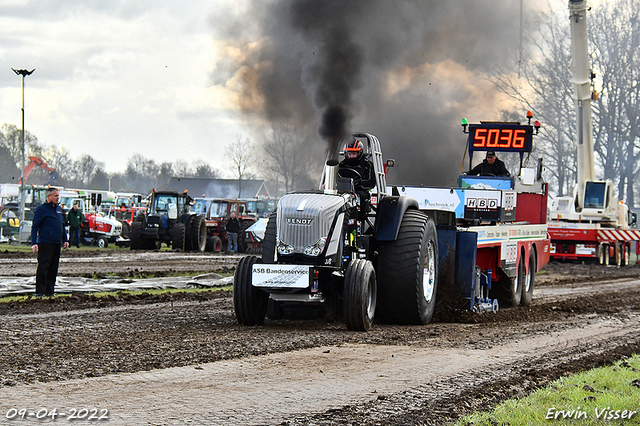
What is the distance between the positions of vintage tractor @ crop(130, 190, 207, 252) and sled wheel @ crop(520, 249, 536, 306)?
16.5 m

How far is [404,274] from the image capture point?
9.84 meters

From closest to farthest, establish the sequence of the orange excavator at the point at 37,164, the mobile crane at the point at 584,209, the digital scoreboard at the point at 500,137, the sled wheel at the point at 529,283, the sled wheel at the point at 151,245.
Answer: the sled wheel at the point at 529,283 → the digital scoreboard at the point at 500,137 → the mobile crane at the point at 584,209 → the sled wheel at the point at 151,245 → the orange excavator at the point at 37,164

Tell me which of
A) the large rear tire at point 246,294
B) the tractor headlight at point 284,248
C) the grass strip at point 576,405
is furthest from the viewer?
the large rear tire at point 246,294

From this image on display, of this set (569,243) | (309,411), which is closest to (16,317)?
(309,411)

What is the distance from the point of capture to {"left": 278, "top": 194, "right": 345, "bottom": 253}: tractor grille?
8.91 m

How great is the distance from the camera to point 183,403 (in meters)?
5.55

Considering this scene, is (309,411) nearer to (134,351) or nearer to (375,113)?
(134,351)

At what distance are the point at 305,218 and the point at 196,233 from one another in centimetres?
2077

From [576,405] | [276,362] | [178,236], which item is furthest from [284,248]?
[178,236]

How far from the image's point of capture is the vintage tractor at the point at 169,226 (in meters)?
29.2

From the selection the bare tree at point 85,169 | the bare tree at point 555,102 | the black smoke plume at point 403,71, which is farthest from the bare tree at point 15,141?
the black smoke plume at point 403,71

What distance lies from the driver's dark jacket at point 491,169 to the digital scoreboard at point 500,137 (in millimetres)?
770

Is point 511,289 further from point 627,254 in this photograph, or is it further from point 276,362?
point 627,254

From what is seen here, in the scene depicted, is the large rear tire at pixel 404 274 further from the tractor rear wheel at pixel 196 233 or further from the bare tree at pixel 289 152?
the tractor rear wheel at pixel 196 233
